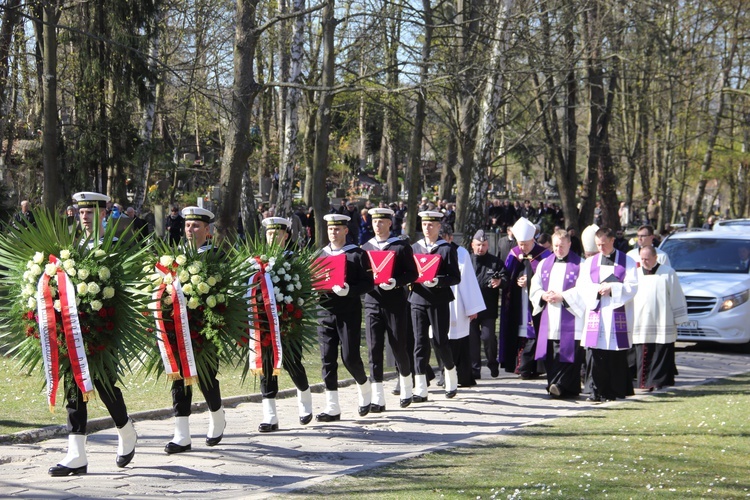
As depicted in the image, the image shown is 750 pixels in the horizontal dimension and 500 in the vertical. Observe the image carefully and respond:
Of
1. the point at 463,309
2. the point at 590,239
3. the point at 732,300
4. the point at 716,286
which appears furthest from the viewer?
the point at 716,286

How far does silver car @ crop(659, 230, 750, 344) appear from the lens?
1664 cm

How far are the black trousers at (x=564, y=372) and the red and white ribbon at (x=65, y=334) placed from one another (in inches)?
251

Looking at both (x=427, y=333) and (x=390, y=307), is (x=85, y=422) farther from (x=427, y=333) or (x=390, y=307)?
(x=427, y=333)

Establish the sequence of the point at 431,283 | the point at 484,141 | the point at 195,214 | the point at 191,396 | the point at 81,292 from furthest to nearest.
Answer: the point at 484,141
the point at 431,283
the point at 195,214
the point at 191,396
the point at 81,292

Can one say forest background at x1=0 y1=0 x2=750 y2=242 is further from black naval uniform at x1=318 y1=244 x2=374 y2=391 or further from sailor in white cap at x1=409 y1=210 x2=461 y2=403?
black naval uniform at x1=318 y1=244 x2=374 y2=391

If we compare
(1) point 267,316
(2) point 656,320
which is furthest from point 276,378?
(2) point 656,320

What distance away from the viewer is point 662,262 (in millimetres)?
14195

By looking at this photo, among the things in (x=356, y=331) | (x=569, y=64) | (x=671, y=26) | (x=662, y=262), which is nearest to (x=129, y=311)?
(x=356, y=331)

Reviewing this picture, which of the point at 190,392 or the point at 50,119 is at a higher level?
the point at 50,119

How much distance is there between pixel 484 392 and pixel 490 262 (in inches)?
84.4

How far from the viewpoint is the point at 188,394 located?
28.3 feet

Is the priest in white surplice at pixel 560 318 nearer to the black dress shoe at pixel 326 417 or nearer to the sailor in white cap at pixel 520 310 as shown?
the sailor in white cap at pixel 520 310

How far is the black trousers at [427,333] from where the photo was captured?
11.9m

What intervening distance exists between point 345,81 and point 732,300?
9.39 m
